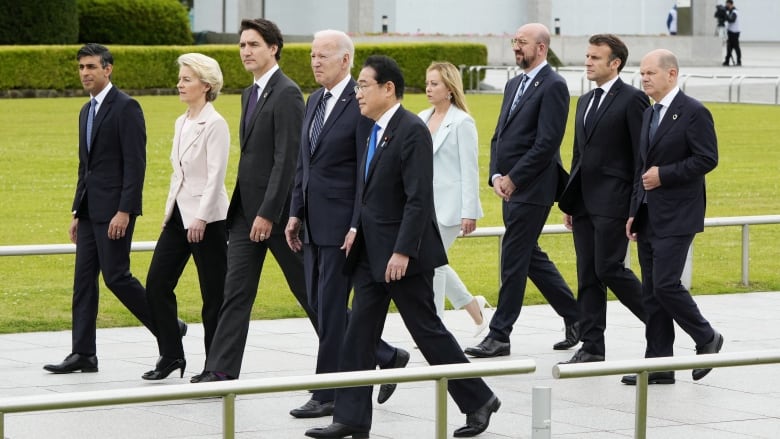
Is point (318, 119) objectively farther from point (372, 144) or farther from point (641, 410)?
point (641, 410)

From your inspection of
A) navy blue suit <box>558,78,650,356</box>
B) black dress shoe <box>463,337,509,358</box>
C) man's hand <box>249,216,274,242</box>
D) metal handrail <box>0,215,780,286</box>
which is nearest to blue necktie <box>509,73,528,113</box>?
navy blue suit <box>558,78,650,356</box>

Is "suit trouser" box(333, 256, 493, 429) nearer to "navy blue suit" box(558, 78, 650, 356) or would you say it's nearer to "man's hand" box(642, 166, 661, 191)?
"man's hand" box(642, 166, 661, 191)

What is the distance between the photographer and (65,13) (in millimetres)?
37750

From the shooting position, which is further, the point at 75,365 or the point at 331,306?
the point at 75,365

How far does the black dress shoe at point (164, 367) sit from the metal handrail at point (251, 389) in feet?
11.0

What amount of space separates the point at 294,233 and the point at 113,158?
1.42 metres

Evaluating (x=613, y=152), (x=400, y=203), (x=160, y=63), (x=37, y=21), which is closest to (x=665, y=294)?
(x=613, y=152)

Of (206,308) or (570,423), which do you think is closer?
(570,423)

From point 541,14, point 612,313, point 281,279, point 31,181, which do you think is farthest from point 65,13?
point 612,313

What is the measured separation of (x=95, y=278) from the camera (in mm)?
8531

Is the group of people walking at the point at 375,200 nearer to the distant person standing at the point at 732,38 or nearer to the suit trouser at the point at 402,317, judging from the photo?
the suit trouser at the point at 402,317

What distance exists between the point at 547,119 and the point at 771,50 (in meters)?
47.9

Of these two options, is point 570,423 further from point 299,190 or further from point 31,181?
point 31,181

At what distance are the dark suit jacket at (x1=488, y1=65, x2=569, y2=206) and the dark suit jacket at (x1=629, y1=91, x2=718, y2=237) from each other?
86cm
